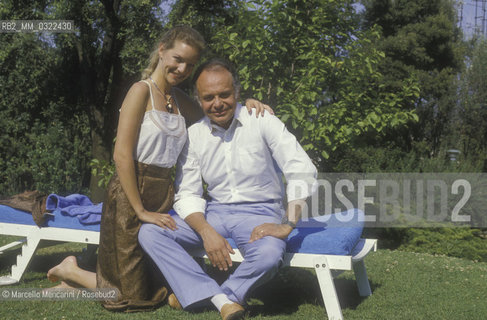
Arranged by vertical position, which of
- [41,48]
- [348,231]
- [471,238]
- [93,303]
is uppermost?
[41,48]

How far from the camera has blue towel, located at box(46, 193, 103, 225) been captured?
395 centimetres

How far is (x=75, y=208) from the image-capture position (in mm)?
4105

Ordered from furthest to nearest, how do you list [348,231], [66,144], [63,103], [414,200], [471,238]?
[63,103] → [66,144] → [414,200] → [471,238] → [348,231]

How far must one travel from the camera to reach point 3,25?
906 centimetres

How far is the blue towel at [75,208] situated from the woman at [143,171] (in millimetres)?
477

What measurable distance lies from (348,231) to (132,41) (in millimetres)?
6588

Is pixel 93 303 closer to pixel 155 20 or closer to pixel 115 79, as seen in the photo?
pixel 155 20

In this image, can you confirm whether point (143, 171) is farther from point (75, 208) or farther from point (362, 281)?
point (362, 281)

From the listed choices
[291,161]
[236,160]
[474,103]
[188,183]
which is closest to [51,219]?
[188,183]

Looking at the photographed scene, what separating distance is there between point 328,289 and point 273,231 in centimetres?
52

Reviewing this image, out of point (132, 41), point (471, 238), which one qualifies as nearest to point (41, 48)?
point (132, 41)

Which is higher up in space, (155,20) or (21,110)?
(155,20)

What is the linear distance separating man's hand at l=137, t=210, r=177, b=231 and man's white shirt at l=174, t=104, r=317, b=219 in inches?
4.3

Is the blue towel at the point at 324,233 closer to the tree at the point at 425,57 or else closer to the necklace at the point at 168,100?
the necklace at the point at 168,100
